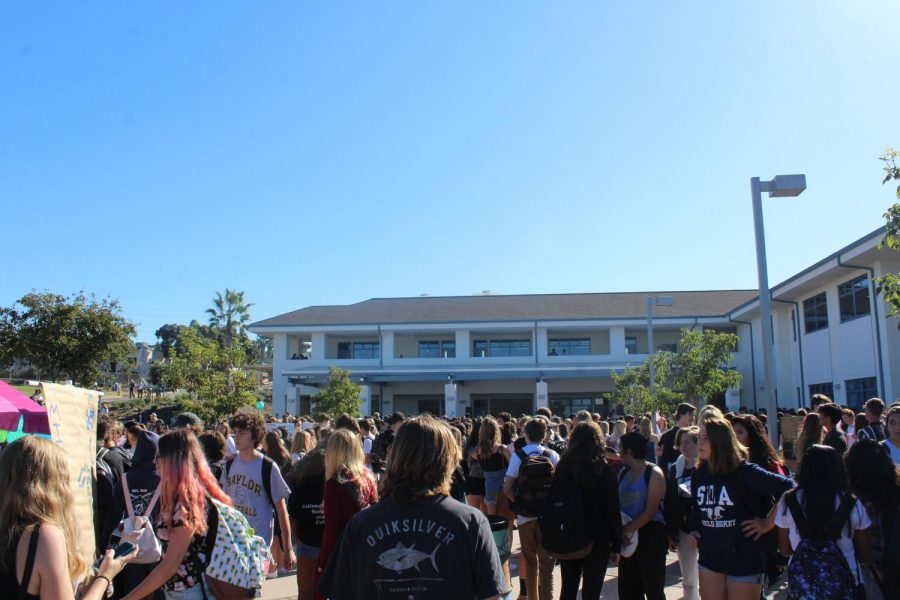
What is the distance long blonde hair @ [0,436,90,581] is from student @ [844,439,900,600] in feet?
14.6

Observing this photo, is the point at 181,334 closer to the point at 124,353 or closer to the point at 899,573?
the point at 124,353

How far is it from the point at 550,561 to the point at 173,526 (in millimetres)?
3603

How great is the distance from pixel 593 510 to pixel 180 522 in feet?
10.2

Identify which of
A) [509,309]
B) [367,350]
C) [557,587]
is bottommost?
[557,587]

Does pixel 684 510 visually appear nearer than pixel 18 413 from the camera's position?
Yes

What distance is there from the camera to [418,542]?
9.87ft

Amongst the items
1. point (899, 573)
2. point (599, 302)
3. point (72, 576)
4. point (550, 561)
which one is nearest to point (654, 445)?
point (550, 561)

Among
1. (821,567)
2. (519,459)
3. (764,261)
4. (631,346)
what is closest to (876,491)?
(821,567)

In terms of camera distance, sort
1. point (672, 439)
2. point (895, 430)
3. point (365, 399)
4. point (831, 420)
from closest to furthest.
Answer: point (895, 430) → point (831, 420) → point (672, 439) → point (365, 399)

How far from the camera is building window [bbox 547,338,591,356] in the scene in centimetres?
4112

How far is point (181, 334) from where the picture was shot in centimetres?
2286

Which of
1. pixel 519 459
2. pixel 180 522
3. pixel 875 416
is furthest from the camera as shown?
pixel 875 416

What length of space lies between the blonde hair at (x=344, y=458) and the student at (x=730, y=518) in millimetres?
2528

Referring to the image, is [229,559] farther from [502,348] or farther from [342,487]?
[502,348]
